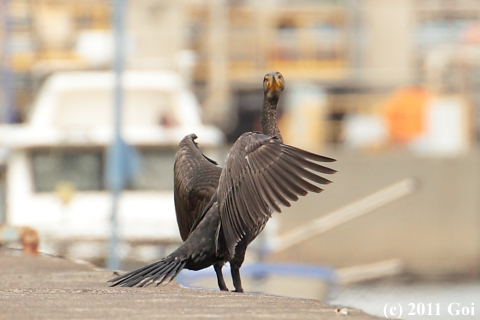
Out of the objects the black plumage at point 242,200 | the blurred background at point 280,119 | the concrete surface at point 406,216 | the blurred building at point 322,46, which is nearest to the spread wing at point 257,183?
the black plumage at point 242,200

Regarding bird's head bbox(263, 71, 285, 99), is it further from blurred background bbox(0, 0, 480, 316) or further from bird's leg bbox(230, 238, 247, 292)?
blurred background bbox(0, 0, 480, 316)

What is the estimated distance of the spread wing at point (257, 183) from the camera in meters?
5.18

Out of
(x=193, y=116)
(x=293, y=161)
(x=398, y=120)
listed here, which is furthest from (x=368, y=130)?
(x=293, y=161)

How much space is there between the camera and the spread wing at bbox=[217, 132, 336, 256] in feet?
17.0

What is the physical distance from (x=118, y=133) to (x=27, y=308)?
272 inches

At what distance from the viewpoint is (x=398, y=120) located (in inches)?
918

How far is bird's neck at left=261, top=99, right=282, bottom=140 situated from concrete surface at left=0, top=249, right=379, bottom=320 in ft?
2.79

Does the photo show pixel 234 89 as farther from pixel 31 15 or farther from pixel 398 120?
pixel 31 15

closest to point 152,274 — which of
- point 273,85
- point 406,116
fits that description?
point 273,85

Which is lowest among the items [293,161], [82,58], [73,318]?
[73,318]

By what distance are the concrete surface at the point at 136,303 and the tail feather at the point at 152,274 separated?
0.04 m

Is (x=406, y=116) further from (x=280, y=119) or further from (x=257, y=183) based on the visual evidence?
(x=257, y=183)

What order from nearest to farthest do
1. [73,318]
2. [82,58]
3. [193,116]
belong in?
1. [73,318]
2. [193,116]
3. [82,58]

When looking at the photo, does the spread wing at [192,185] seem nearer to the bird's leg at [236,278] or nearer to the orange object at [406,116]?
the bird's leg at [236,278]
